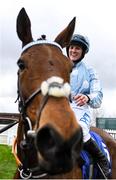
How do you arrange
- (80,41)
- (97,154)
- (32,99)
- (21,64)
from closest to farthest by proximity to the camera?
1. (32,99)
2. (21,64)
3. (97,154)
4. (80,41)

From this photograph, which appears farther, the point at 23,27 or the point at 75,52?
the point at 75,52

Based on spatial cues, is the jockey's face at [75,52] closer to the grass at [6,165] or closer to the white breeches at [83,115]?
the white breeches at [83,115]

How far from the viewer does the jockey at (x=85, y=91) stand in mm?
6105

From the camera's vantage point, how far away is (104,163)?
6.34 metres

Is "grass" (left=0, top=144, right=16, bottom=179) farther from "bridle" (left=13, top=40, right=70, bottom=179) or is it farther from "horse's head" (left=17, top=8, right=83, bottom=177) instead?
"horse's head" (left=17, top=8, right=83, bottom=177)

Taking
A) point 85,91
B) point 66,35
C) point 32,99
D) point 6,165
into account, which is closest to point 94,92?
point 85,91

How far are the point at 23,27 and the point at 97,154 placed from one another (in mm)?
1933

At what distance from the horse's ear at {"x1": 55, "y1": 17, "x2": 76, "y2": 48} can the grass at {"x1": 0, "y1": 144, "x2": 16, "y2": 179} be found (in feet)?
26.9

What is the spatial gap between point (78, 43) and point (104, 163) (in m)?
1.68

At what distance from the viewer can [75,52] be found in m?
6.61

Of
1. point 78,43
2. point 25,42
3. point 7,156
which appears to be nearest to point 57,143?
point 25,42

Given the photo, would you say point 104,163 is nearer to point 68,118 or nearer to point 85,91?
point 85,91

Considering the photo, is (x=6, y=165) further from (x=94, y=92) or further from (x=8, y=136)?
(x=94, y=92)

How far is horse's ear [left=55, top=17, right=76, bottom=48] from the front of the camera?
5652mm
